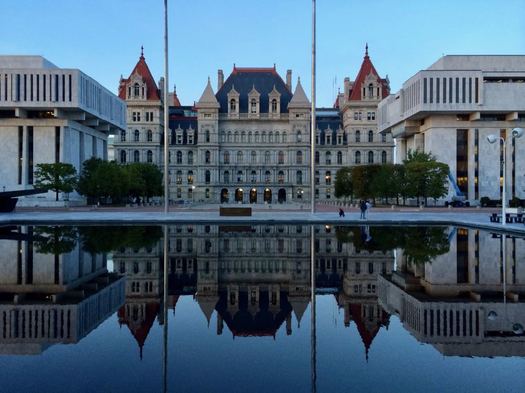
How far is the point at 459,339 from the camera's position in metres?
8.58

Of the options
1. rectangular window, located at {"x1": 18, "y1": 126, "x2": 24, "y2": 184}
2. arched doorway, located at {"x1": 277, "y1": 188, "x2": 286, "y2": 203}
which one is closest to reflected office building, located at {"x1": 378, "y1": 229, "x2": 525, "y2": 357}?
rectangular window, located at {"x1": 18, "y1": 126, "x2": 24, "y2": 184}

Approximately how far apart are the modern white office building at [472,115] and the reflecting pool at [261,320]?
53076mm

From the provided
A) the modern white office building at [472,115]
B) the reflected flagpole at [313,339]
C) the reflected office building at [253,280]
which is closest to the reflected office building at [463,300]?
the reflected office building at [253,280]

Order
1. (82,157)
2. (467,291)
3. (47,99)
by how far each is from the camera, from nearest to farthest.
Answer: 1. (467,291)
2. (47,99)
3. (82,157)

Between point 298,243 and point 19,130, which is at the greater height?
point 19,130

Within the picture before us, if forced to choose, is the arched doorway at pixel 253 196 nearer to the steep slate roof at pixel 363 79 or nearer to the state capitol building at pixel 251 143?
the state capitol building at pixel 251 143

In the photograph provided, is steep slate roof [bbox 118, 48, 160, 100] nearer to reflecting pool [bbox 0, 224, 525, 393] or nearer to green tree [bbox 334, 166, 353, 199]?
green tree [bbox 334, 166, 353, 199]

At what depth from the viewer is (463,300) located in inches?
456

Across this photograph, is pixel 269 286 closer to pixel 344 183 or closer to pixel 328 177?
pixel 344 183

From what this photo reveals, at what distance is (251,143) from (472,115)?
4387 centimetres

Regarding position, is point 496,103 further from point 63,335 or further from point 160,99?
point 63,335

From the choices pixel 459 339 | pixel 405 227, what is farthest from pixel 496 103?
pixel 459 339

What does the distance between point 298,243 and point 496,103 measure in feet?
187

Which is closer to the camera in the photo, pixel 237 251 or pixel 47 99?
pixel 237 251
